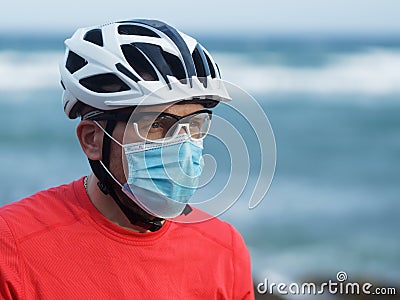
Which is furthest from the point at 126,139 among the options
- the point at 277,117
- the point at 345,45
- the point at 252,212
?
the point at 345,45

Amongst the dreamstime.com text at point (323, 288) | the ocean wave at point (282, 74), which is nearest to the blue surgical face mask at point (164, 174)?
the dreamstime.com text at point (323, 288)

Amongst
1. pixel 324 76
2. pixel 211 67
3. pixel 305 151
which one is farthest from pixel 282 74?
pixel 211 67

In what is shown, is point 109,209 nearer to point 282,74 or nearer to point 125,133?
point 125,133

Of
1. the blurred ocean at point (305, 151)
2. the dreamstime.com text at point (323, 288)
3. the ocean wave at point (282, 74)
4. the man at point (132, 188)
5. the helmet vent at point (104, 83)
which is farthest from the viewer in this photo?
the ocean wave at point (282, 74)

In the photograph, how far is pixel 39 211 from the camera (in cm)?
325

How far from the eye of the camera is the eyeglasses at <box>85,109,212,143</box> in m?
3.20

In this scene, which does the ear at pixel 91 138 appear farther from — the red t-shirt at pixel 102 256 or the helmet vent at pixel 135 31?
the helmet vent at pixel 135 31

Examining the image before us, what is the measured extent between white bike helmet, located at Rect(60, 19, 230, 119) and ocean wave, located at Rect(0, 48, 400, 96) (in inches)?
854

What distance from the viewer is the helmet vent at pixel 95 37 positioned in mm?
3400

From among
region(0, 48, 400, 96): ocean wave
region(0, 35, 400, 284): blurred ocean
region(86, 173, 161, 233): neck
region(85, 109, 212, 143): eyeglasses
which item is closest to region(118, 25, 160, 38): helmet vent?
region(85, 109, 212, 143): eyeglasses

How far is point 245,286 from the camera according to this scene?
136 inches

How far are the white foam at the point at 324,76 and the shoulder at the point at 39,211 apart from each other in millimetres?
22251

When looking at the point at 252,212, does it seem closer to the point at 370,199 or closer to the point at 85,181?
the point at 370,199

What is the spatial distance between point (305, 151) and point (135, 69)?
14.8 m
